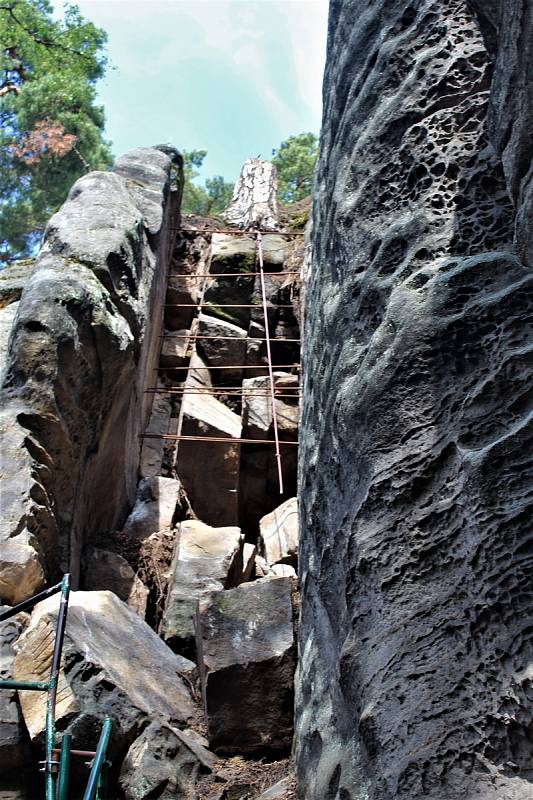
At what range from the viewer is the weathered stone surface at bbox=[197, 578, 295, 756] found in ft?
13.2

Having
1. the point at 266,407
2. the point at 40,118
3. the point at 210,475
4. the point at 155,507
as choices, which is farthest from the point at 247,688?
the point at 40,118

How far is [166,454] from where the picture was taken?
24.6 ft

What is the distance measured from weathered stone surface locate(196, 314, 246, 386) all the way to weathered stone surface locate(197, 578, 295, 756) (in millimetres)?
4317

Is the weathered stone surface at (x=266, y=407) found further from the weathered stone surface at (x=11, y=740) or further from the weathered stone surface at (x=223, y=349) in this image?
the weathered stone surface at (x=11, y=740)

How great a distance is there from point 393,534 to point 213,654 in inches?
71.8

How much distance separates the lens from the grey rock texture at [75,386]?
4.69 meters

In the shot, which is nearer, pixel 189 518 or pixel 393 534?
pixel 393 534

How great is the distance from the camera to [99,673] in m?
3.79

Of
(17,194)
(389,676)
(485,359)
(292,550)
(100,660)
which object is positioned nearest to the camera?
(389,676)

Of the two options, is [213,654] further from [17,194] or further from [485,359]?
[17,194]

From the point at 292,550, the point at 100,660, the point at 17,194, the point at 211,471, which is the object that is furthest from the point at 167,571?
the point at 17,194

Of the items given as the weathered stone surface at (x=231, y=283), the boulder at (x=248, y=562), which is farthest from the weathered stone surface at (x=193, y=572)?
the weathered stone surface at (x=231, y=283)

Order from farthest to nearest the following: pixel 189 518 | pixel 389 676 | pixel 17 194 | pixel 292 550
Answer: pixel 17 194
pixel 189 518
pixel 292 550
pixel 389 676

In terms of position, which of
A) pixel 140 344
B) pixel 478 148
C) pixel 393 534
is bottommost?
pixel 393 534
